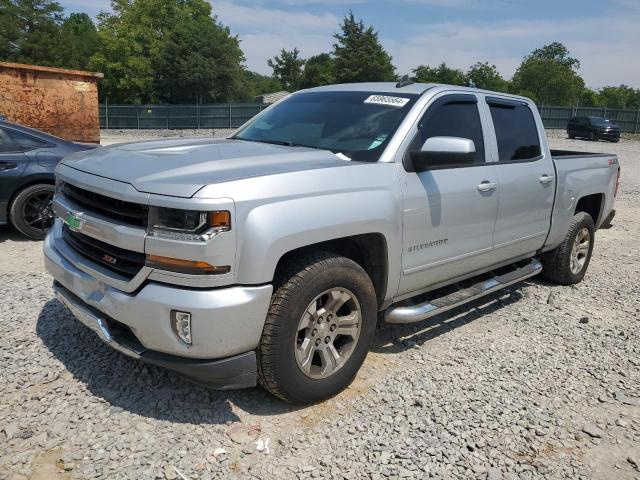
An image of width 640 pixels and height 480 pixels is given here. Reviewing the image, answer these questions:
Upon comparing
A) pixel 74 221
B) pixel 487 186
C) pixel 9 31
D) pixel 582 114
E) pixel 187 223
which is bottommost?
pixel 74 221

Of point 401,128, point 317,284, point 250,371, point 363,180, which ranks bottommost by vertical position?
point 250,371

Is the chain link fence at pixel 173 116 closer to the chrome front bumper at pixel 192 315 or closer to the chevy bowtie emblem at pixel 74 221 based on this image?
the chevy bowtie emblem at pixel 74 221

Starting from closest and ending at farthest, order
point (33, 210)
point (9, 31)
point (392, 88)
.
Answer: point (392, 88) < point (33, 210) < point (9, 31)

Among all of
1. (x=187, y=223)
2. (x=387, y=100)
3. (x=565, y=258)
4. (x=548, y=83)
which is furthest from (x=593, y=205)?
(x=548, y=83)

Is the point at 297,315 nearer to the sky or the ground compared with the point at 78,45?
nearer to the ground

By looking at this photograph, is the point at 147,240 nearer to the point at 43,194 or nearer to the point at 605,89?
the point at 43,194

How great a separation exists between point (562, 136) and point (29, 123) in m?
32.3

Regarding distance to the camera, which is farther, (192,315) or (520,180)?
(520,180)

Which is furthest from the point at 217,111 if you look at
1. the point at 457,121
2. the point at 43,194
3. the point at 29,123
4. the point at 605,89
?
the point at 605,89

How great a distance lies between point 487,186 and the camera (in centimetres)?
404

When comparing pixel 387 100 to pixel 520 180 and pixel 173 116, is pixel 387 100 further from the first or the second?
pixel 173 116

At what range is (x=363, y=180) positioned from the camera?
3184 millimetres

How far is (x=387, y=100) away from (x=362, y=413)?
2174 millimetres

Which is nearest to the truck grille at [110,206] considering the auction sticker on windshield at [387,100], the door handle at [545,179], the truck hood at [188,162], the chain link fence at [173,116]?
the truck hood at [188,162]
